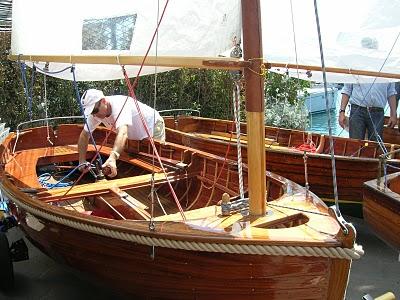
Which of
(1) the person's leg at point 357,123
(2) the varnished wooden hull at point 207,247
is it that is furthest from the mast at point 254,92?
(1) the person's leg at point 357,123

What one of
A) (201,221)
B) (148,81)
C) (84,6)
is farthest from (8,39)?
(201,221)

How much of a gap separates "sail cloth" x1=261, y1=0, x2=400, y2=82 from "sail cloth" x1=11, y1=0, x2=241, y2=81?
1.37 meters

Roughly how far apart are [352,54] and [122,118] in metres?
2.73

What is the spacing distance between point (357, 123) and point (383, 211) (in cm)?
297

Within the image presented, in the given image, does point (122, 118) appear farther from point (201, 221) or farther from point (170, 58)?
point (201, 221)

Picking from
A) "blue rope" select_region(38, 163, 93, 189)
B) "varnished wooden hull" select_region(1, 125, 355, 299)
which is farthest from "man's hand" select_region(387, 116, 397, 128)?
"blue rope" select_region(38, 163, 93, 189)

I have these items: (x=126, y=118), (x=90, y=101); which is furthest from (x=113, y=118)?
(x=90, y=101)

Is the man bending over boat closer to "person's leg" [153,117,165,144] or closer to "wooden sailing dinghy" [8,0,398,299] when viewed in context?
"person's leg" [153,117,165,144]

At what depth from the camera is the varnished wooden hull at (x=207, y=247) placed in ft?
9.05

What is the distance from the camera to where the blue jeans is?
654 centimetres

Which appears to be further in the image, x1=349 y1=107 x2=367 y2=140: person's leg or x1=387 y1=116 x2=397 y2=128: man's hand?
x1=387 y1=116 x2=397 y2=128: man's hand

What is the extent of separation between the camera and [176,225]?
10.0 ft

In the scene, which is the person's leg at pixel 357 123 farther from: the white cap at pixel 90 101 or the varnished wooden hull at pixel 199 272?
the varnished wooden hull at pixel 199 272

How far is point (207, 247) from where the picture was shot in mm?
2811
